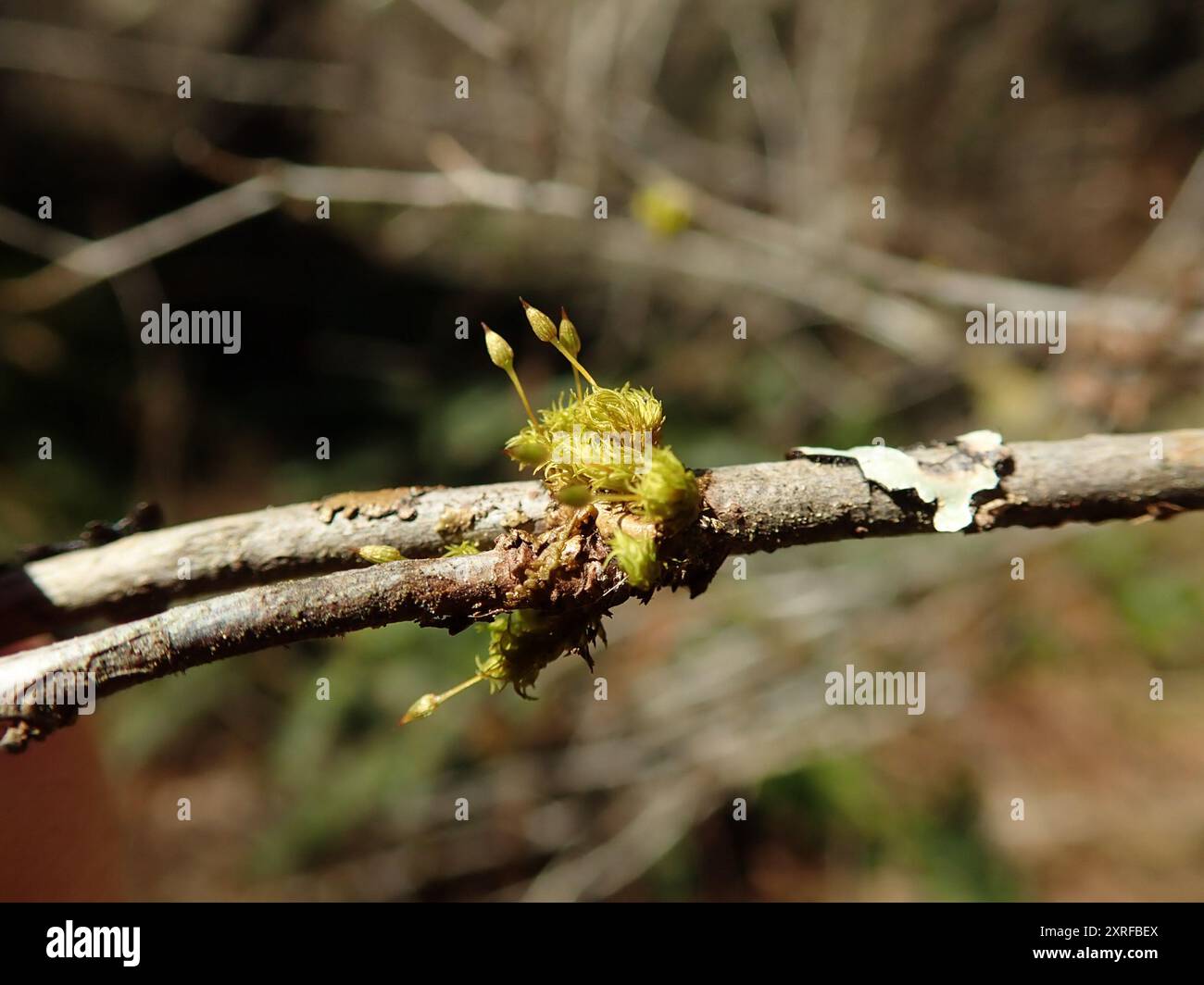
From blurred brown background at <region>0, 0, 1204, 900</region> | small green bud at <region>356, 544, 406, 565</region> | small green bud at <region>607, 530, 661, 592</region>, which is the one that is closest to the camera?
small green bud at <region>607, 530, 661, 592</region>

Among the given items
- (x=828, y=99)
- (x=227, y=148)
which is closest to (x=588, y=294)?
(x=828, y=99)

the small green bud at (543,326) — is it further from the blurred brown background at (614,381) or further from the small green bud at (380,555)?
the blurred brown background at (614,381)

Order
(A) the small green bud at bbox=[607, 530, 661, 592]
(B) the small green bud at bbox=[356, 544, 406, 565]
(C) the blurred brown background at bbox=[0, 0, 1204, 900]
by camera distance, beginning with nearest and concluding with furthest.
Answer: (A) the small green bud at bbox=[607, 530, 661, 592]
(B) the small green bud at bbox=[356, 544, 406, 565]
(C) the blurred brown background at bbox=[0, 0, 1204, 900]

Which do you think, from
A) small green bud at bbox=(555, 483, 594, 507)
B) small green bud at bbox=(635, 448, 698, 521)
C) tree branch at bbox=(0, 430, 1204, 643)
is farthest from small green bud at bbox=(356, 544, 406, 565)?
small green bud at bbox=(635, 448, 698, 521)

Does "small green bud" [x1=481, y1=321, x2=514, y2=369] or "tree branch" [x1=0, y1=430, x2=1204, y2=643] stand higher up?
"small green bud" [x1=481, y1=321, x2=514, y2=369]

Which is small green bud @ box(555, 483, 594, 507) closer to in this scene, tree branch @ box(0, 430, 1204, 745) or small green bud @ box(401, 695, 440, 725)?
tree branch @ box(0, 430, 1204, 745)

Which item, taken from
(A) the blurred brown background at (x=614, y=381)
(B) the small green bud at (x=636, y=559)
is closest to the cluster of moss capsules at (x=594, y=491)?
(B) the small green bud at (x=636, y=559)
